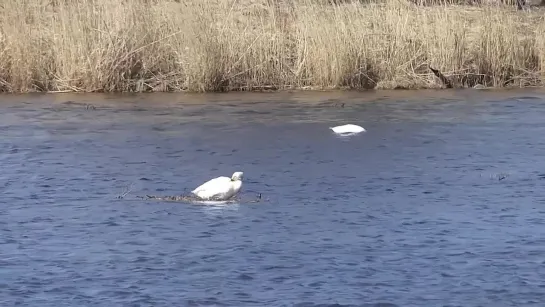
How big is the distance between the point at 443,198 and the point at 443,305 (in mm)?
2945

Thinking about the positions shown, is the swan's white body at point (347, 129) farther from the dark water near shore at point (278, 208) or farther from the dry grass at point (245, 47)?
the dry grass at point (245, 47)

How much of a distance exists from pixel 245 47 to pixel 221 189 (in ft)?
24.3

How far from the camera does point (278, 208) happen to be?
9.18 m

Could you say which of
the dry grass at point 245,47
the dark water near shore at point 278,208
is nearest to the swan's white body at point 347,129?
the dark water near shore at point 278,208

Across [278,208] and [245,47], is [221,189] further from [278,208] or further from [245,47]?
[245,47]

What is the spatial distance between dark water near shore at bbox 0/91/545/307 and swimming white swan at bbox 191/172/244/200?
20 cm

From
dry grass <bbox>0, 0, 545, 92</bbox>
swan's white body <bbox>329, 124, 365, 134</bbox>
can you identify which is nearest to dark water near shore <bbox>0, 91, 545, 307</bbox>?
swan's white body <bbox>329, 124, 365, 134</bbox>

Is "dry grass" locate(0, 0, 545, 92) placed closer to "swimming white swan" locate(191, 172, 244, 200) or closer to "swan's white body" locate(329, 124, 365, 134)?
"swan's white body" locate(329, 124, 365, 134)

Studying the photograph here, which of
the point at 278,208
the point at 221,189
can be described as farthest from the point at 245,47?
the point at 278,208

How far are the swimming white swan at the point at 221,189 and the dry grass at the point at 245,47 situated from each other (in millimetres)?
6987

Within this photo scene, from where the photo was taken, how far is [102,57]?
16.3 metres

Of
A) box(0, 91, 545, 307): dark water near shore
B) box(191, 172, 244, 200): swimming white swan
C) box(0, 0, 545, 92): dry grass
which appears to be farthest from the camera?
box(0, 0, 545, 92): dry grass

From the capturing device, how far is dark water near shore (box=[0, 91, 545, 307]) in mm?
7062

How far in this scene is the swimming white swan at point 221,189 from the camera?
30.5 feet
